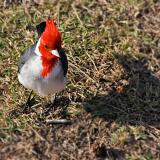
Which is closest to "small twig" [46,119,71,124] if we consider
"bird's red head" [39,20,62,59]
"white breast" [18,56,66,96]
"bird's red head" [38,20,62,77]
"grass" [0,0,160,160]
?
"grass" [0,0,160,160]

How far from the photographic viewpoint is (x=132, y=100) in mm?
5605

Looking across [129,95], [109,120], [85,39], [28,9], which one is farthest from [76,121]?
[28,9]

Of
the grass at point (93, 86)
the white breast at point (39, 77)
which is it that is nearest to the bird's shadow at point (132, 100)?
the grass at point (93, 86)

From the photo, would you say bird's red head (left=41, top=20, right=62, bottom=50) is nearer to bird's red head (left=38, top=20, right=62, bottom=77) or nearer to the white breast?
bird's red head (left=38, top=20, right=62, bottom=77)

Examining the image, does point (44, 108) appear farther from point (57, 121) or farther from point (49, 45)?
point (49, 45)

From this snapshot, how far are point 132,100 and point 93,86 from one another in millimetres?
477

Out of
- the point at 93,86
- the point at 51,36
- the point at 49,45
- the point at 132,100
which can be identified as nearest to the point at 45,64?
the point at 49,45

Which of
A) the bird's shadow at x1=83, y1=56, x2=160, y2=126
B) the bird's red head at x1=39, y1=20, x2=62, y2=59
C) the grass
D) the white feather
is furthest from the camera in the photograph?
the bird's shadow at x1=83, y1=56, x2=160, y2=126

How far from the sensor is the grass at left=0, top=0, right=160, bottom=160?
5.12 metres

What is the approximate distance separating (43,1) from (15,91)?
160 cm

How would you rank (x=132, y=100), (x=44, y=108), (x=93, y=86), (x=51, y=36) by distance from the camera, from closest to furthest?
1. (x=51, y=36)
2. (x=44, y=108)
3. (x=132, y=100)
4. (x=93, y=86)

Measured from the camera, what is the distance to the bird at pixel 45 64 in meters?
4.55

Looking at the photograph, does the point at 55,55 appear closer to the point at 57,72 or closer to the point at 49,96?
the point at 57,72

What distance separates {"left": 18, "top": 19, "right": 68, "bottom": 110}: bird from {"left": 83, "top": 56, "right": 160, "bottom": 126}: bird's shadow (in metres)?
0.72
